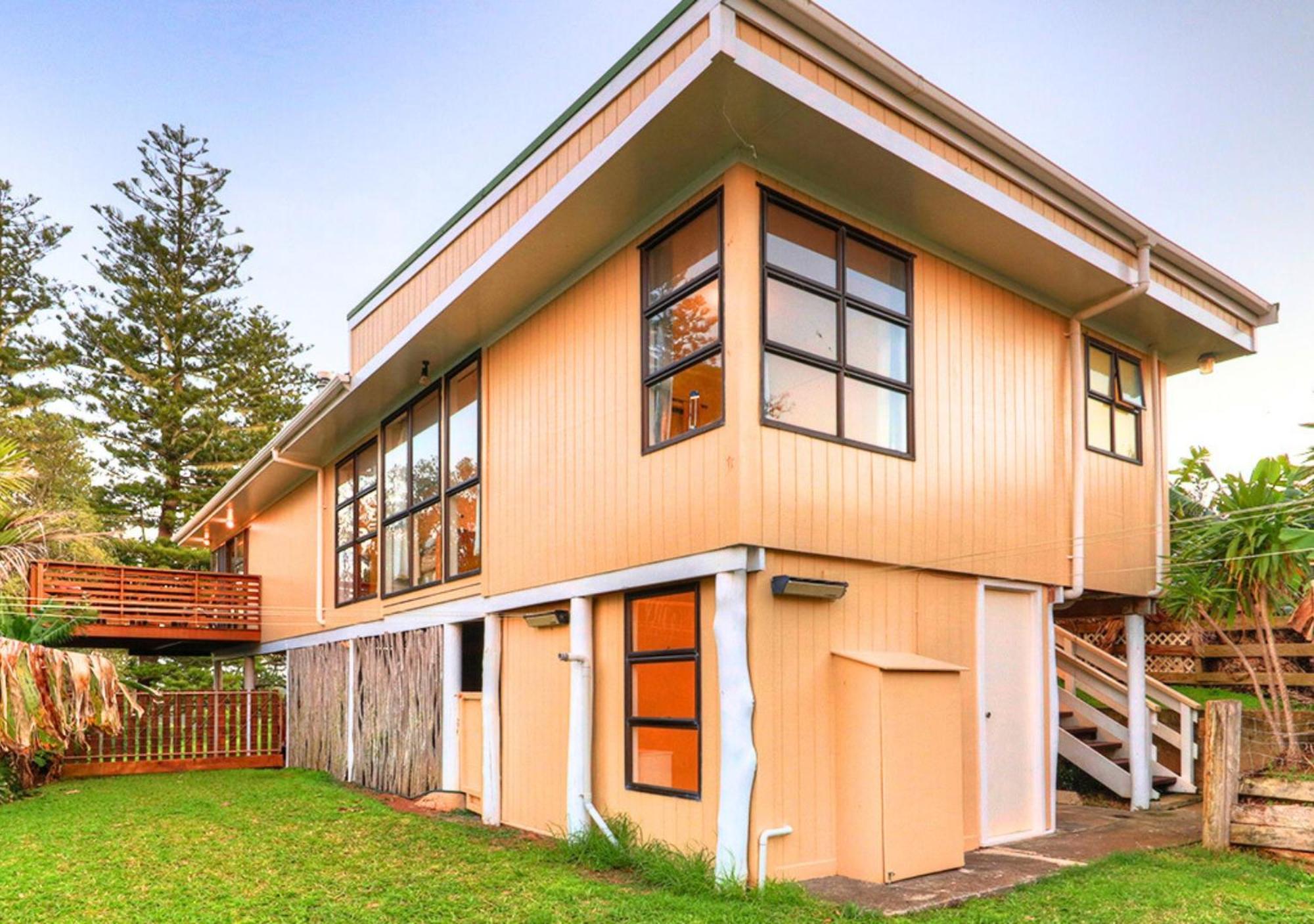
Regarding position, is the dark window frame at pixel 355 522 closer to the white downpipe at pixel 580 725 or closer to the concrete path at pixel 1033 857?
the white downpipe at pixel 580 725

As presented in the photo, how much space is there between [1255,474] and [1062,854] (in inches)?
121

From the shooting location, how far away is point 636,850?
259 inches

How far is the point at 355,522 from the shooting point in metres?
12.4

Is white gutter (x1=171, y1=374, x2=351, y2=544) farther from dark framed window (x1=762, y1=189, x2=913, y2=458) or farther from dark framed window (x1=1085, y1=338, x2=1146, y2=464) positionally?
dark framed window (x1=1085, y1=338, x2=1146, y2=464)

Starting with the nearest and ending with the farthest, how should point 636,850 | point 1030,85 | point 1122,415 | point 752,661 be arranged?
1. point 752,661
2. point 636,850
3. point 1122,415
4. point 1030,85

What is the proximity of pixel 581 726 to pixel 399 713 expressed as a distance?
13.1 feet

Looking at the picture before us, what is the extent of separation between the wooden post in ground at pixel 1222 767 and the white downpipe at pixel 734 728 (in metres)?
3.17

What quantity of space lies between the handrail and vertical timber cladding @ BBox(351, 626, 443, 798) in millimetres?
5901

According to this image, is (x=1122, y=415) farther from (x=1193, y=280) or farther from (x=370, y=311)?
(x=370, y=311)

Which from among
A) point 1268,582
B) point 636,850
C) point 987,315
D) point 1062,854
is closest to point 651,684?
point 636,850

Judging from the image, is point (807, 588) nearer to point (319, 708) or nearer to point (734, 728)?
point (734, 728)

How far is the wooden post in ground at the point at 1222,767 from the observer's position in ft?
21.2

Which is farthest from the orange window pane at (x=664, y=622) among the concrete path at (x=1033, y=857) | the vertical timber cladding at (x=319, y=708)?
the vertical timber cladding at (x=319, y=708)

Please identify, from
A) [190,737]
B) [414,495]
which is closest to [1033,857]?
[414,495]
